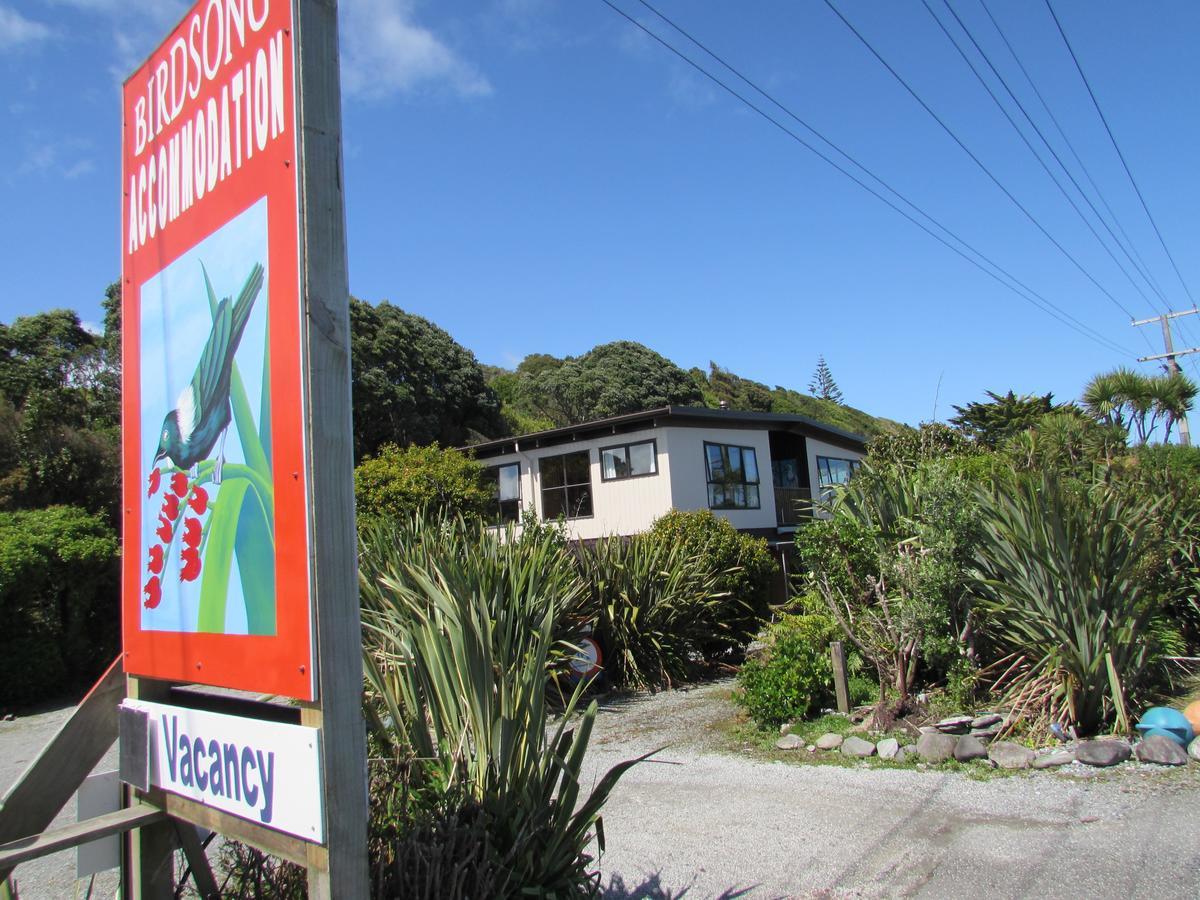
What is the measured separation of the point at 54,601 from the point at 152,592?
42.1 feet

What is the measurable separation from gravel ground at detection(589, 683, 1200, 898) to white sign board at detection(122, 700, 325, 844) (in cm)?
252

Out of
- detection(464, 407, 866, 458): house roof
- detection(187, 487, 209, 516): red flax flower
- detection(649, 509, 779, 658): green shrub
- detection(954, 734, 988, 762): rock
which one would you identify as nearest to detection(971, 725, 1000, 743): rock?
detection(954, 734, 988, 762): rock

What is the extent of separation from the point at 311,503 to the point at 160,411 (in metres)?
1.03

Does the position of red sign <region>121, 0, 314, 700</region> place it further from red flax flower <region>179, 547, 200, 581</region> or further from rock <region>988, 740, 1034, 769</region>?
rock <region>988, 740, 1034, 769</region>

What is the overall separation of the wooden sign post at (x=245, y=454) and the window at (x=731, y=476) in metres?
20.4

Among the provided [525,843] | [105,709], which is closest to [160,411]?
[105,709]

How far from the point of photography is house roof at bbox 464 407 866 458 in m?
21.6

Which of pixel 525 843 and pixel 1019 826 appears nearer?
pixel 525 843

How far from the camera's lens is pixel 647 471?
22.0 meters

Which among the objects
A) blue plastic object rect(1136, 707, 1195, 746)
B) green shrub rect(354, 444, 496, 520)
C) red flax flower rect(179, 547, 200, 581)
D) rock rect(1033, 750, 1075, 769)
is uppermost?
green shrub rect(354, 444, 496, 520)

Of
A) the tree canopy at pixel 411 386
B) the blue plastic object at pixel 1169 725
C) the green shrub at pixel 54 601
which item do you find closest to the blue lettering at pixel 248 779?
the blue plastic object at pixel 1169 725

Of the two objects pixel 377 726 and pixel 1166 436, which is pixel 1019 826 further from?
pixel 1166 436

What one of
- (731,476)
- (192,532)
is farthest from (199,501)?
(731,476)

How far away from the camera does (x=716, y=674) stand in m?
12.5
